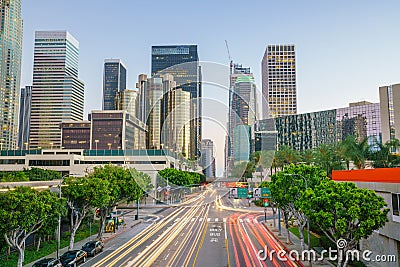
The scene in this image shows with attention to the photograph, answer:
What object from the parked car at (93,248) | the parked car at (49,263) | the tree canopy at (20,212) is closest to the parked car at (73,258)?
the parked car at (49,263)

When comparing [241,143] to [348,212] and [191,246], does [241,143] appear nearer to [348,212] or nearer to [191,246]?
[191,246]

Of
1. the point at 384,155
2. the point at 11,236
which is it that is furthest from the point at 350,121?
the point at 11,236

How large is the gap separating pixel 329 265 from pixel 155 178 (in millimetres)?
65078

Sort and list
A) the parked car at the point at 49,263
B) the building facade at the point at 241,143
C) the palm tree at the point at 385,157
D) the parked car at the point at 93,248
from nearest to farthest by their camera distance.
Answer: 1. the parked car at the point at 49,263
2. the parked car at the point at 93,248
3. the building facade at the point at 241,143
4. the palm tree at the point at 385,157

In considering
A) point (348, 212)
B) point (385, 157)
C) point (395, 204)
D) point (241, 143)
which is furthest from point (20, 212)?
point (385, 157)

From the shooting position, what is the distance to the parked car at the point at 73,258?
95.0 feet

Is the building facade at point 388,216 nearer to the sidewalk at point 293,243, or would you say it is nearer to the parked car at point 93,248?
the sidewalk at point 293,243

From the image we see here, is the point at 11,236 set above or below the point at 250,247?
above

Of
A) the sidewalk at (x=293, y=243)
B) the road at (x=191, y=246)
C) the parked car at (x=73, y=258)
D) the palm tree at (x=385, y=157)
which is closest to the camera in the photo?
the parked car at (x=73, y=258)

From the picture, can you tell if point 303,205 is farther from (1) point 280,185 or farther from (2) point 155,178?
(2) point 155,178

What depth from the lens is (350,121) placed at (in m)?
153

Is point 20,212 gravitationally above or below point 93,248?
above

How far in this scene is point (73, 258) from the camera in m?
29.9

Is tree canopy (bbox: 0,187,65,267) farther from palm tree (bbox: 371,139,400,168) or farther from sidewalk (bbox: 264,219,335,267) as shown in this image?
palm tree (bbox: 371,139,400,168)
